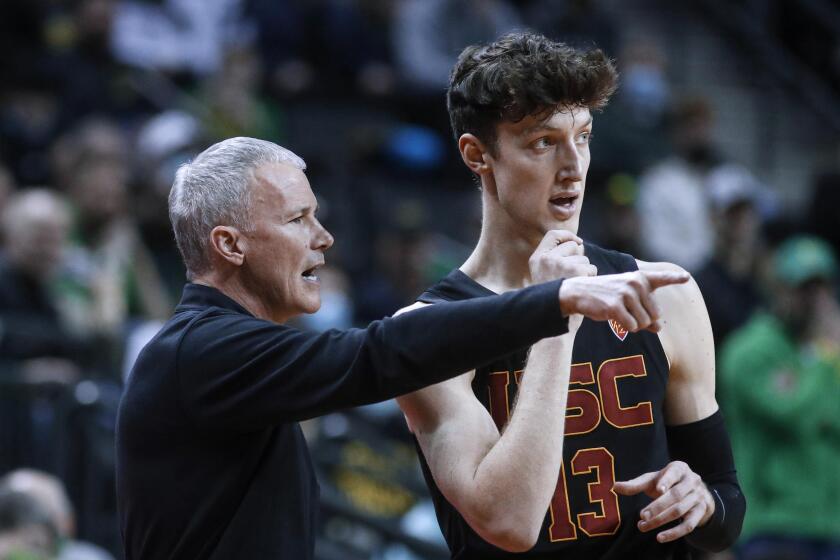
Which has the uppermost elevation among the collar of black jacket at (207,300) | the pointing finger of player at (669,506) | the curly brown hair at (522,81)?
the curly brown hair at (522,81)

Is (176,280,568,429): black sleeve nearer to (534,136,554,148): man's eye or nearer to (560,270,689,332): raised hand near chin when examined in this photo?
(560,270,689,332): raised hand near chin

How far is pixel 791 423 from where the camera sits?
7652mm

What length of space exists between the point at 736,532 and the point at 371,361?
1.14 m

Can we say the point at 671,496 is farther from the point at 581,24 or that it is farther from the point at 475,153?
the point at 581,24

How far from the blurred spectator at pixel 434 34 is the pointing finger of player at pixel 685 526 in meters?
9.15

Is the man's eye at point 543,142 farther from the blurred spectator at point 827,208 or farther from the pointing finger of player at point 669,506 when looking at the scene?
the blurred spectator at point 827,208

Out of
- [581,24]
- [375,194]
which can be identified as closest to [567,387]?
[375,194]

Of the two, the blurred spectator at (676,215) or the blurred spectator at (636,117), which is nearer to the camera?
the blurred spectator at (676,215)

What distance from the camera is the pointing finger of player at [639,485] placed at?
10.5 ft

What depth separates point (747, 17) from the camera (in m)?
14.8

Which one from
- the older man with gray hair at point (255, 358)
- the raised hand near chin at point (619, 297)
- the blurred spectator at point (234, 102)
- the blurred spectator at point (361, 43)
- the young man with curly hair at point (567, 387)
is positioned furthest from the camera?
the blurred spectator at point (361, 43)

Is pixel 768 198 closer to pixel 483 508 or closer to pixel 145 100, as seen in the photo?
pixel 145 100

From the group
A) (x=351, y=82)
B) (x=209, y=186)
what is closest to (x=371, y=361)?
(x=209, y=186)

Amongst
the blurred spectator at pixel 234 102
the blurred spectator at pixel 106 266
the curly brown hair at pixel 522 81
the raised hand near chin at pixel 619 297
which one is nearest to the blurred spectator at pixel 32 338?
the blurred spectator at pixel 106 266
